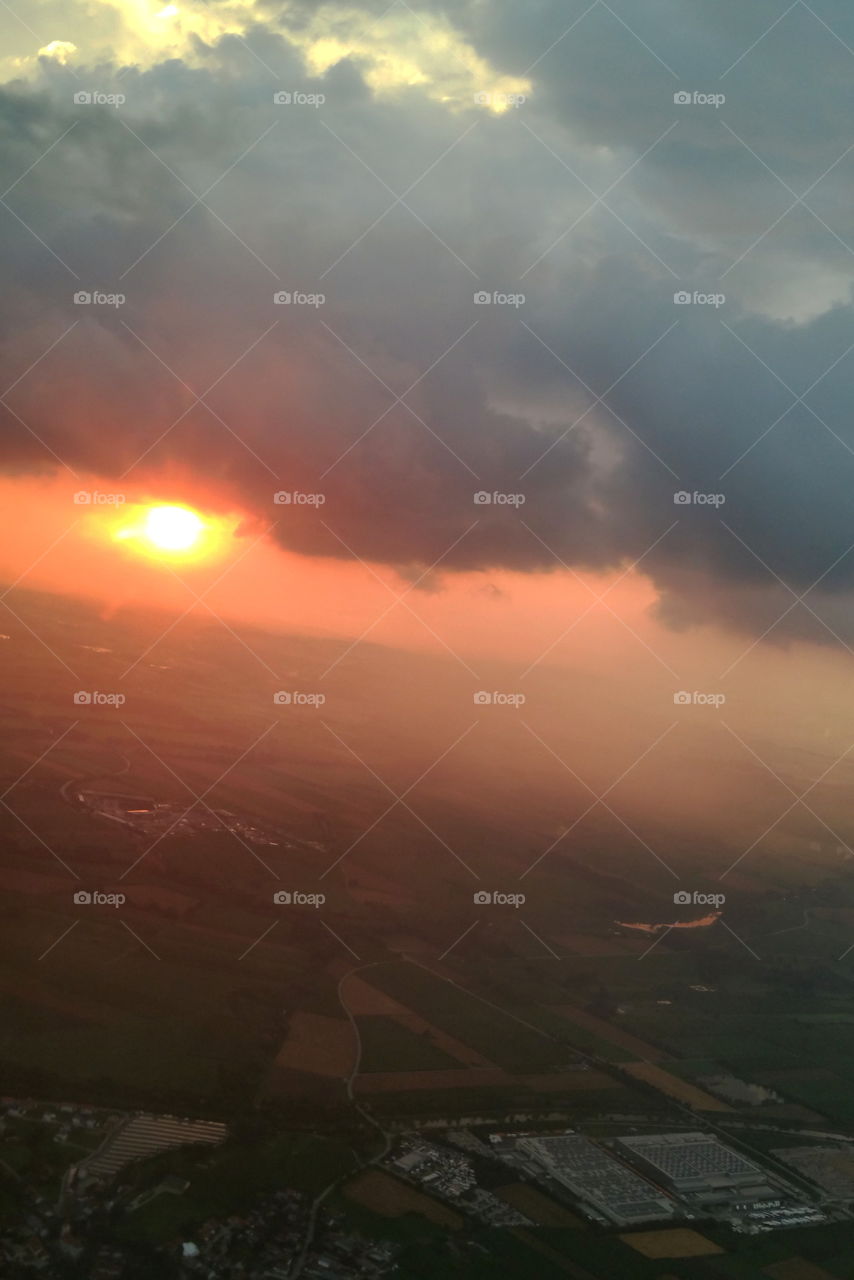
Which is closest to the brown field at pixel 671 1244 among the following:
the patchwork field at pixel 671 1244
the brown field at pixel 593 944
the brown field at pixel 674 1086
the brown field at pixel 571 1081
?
the patchwork field at pixel 671 1244

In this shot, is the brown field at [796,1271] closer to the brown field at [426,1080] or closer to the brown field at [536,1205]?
the brown field at [536,1205]

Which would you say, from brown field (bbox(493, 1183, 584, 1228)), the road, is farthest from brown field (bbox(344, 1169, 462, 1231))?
brown field (bbox(493, 1183, 584, 1228))

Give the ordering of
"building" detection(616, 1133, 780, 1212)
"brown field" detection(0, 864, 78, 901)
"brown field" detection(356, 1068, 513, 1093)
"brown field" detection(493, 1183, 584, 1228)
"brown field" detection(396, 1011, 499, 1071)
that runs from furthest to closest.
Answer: "brown field" detection(0, 864, 78, 901) < "brown field" detection(396, 1011, 499, 1071) < "brown field" detection(356, 1068, 513, 1093) < "building" detection(616, 1133, 780, 1212) < "brown field" detection(493, 1183, 584, 1228)

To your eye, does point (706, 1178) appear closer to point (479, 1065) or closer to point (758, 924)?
point (479, 1065)

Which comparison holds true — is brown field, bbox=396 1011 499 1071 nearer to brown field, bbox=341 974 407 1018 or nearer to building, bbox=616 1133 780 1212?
brown field, bbox=341 974 407 1018

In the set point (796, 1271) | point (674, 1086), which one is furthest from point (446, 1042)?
point (796, 1271)
